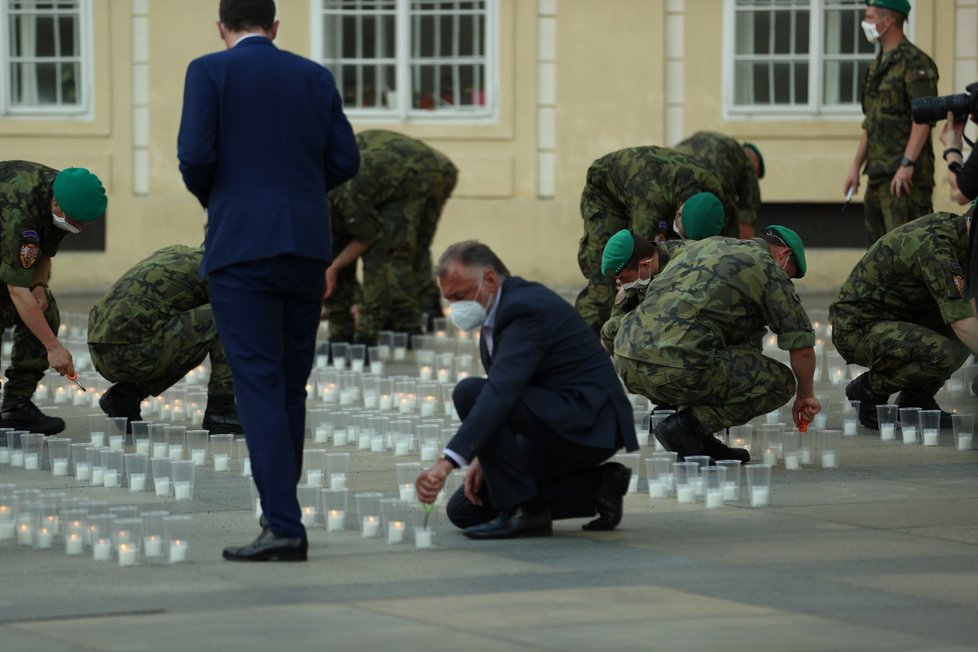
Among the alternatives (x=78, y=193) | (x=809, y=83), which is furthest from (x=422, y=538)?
(x=809, y=83)

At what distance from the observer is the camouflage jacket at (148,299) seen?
1046 cm

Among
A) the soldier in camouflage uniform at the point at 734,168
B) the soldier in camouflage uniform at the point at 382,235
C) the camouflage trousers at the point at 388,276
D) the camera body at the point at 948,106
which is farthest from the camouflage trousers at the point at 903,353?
the camouflage trousers at the point at 388,276

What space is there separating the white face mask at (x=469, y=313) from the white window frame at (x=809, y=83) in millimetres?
13404

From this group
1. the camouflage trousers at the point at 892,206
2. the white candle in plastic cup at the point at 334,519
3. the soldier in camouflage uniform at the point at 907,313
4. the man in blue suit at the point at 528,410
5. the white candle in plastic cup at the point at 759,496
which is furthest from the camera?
the camouflage trousers at the point at 892,206

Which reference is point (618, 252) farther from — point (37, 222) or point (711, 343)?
point (37, 222)

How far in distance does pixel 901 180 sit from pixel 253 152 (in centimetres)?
725

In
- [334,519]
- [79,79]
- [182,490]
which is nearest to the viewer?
[334,519]

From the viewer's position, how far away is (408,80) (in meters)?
20.9

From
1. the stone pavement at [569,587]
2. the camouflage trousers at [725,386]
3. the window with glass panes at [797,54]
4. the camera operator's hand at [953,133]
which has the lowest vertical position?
the stone pavement at [569,587]

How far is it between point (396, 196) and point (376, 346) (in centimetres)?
113

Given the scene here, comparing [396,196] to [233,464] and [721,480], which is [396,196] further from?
[721,480]

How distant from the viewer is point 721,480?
27.4 feet

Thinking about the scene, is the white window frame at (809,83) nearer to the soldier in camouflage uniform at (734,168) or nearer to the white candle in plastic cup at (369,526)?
the soldier in camouflage uniform at (734,168)

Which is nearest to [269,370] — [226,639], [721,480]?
[226,639]
